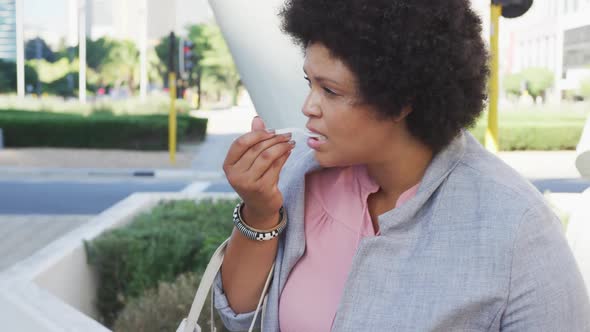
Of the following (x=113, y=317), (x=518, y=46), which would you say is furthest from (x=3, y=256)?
(x=518, y=46)

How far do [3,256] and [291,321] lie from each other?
24.6ft

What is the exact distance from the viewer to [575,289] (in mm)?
1447

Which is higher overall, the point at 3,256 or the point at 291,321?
the point at 291,321

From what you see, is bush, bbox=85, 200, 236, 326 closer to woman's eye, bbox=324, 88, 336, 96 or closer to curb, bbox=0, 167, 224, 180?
woman's eye, bbox=324, 88, 336, 96

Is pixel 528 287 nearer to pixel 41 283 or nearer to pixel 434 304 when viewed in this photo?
pixel 434 304

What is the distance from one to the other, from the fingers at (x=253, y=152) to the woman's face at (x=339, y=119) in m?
0.08

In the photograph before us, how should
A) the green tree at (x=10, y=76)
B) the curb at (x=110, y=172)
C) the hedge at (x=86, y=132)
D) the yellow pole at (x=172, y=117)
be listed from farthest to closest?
1. the green tree at (x=10, y=76)
2. the hedge at (x=86, y=132)
3. the yellow pole at (x=172, y=117)
4. the curb at (x=110, y=172)

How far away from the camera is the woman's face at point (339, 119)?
1.51m

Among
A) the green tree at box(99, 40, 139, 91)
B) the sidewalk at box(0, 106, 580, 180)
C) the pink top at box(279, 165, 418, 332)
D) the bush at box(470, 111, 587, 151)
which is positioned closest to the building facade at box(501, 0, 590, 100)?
the bush at box(470, 111, 587, 151)

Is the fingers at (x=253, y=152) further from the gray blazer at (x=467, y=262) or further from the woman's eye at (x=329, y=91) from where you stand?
the gray blazer at (x=467, y=262)

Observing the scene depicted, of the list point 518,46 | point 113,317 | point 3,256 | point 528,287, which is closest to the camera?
point 528,287

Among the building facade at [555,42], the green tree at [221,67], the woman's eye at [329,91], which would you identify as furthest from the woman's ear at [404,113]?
the green tree at [221,67]

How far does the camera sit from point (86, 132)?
21391 millimetres

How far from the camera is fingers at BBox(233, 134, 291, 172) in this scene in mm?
1530
